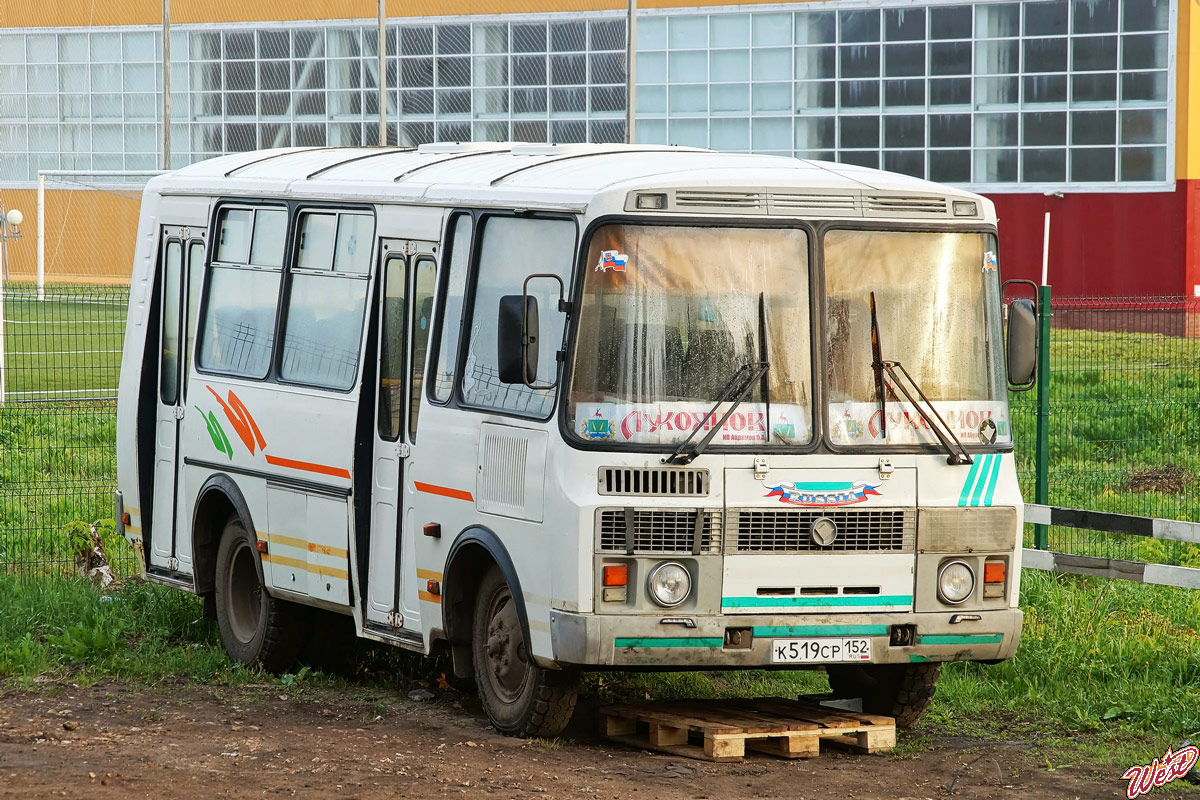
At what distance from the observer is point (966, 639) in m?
8.87

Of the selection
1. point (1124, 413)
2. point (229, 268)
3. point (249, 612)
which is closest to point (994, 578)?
point (249, 612)

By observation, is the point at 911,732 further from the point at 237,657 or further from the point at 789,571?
the point at 237,657

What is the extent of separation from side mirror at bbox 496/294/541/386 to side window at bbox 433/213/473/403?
1.03m

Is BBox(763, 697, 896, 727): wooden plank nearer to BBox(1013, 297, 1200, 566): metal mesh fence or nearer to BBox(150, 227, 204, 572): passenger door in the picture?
BBox(150, 227, 204, 572): passenger door

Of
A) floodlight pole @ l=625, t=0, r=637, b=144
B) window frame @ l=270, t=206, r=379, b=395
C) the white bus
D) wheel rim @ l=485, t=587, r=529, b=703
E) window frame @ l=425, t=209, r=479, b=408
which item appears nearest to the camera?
the white bus

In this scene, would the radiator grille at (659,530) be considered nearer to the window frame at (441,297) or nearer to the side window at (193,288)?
the window frame at (441,297)

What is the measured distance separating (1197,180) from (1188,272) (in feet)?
7.29

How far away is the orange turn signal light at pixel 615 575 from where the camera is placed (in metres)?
8.38

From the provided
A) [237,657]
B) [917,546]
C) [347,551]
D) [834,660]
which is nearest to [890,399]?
[917,546]

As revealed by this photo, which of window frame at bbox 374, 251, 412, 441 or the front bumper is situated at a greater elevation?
window frame at bbox 374, 251, 412, 441

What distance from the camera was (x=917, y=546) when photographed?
28.7 feet

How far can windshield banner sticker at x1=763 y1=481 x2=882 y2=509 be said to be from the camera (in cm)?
853

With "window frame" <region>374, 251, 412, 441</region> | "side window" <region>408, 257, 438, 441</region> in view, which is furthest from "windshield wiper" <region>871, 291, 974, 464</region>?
"window frame" <region>374, 251, 412, 441</region>

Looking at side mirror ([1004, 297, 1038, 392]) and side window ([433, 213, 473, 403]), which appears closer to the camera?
side mirror ([1004, 297, 1038, 392])
